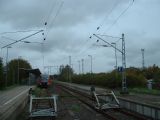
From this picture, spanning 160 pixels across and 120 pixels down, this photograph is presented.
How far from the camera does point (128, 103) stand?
25781 millimetres

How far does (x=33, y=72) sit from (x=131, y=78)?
1044 inches

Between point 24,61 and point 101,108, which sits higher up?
point 24,61

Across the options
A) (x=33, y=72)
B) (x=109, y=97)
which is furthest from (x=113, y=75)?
(x=109, y=97)

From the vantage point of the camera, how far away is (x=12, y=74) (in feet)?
307

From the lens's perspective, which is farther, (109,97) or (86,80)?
(86,80)

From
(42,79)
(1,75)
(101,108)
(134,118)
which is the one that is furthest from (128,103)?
(42,79)

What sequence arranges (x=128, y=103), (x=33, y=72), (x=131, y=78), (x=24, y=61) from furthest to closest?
(x=24, y=61) → (x=33, y=72) → (x=131, y=78) → (x=128, y=103)

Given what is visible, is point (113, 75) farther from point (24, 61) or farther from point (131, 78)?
point (24, 61)

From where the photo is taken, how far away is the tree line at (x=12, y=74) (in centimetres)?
6925

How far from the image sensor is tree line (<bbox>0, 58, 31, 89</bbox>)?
6925 centimetres

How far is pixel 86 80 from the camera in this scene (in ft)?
387

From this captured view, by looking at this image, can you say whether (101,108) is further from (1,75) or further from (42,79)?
(42,79)

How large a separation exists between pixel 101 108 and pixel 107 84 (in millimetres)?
55817

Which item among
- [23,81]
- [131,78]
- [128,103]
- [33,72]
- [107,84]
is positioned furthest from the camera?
[23,81]
